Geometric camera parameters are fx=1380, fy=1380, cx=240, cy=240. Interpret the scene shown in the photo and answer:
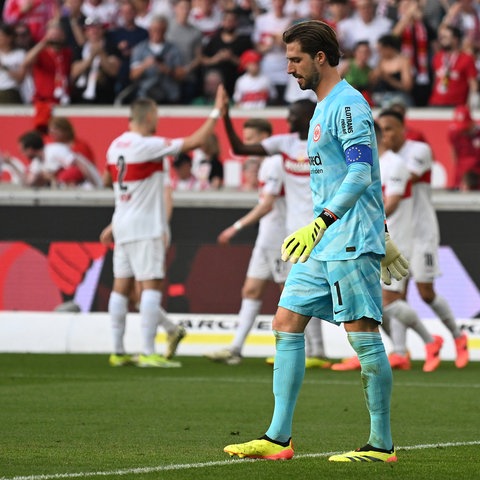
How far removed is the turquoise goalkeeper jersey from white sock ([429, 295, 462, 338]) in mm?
7171

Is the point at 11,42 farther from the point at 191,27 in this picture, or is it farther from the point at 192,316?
the point at 192,316

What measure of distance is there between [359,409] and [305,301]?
10.3 ft

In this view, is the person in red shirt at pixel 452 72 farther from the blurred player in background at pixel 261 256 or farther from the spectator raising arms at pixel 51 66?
the blurred player in background at pixel 261 256

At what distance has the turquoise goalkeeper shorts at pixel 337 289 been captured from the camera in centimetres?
694

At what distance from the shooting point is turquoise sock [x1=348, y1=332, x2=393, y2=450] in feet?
22.7

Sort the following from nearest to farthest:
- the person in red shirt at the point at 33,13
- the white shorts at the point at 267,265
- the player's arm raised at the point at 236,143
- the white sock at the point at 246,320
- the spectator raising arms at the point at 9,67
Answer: the player's arm raised at the point at 236,143 < the white shorts at the point at 267,265 < the white sock at the point at 246,320 < the spectator raising arms at the point at 9,67 < the person in red shirt at the point at 33,13

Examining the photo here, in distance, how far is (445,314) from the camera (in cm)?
1408

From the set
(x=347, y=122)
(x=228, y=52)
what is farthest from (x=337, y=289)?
(x=228, y=52)

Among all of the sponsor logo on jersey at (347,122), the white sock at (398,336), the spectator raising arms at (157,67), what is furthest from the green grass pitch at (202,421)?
the spectator raising arms at (157,67)

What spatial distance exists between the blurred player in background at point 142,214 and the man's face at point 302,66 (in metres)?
6.19

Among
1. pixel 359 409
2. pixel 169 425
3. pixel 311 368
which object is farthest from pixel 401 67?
pixel 169 425

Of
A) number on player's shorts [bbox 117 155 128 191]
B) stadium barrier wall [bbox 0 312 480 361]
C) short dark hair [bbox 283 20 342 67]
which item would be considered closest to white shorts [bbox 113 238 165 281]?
number on player's shorts [bbox 117 155 128 191]

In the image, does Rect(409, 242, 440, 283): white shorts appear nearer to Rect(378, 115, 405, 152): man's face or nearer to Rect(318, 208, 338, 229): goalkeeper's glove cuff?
Rect(378, 115, 405, 152): man's face

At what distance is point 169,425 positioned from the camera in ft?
29.2
